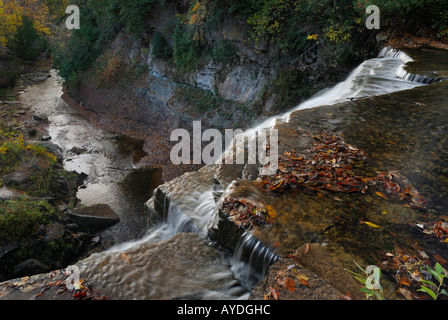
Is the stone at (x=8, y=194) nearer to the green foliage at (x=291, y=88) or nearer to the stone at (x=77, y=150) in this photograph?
the stone at (x=77, y=150)

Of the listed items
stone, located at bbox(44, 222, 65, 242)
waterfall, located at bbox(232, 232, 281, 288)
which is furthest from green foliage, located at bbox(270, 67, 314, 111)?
waterfall, located at bbox(232, 232, 281, 288)

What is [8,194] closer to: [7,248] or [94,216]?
[7,248]

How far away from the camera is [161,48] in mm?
18844

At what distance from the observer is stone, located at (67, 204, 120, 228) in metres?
9.92

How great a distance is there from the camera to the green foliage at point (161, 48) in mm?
18641

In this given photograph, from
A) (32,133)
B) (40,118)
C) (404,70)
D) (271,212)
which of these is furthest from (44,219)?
(40,118)

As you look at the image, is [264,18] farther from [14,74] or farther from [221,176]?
[14,74]

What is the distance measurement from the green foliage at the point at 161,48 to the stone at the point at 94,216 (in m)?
12.3

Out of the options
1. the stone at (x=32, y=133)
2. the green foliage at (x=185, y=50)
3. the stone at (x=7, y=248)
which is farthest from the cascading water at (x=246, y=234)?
the stone at (x=32, y=133)

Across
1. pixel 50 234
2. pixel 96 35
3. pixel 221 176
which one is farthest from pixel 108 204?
pixel 96 35

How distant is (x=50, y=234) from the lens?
8.73 metres

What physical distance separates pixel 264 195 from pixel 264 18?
431 inches

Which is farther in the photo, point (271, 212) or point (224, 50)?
point (224, 50)

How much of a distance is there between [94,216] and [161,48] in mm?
13216
